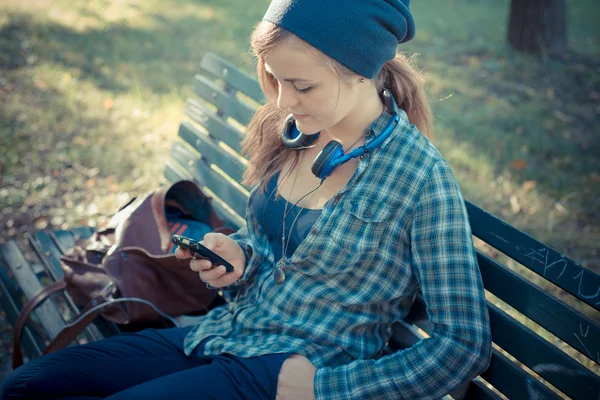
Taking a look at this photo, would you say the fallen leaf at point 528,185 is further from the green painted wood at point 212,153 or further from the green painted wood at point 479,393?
the green painted wood at point 479,393

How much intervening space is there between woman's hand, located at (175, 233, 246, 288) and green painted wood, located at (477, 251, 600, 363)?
35.9 inches

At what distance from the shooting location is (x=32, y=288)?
3.17 m

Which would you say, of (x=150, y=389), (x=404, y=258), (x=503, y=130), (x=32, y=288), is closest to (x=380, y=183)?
(x=404, y=258)

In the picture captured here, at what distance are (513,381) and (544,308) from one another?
0.28 m

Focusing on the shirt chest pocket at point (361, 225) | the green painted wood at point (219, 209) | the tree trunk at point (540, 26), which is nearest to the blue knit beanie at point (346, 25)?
the shirt chest pocket at point (361, 225)

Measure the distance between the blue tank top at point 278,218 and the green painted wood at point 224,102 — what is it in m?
0.91

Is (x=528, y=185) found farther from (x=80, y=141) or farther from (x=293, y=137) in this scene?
(x=80, y=141)

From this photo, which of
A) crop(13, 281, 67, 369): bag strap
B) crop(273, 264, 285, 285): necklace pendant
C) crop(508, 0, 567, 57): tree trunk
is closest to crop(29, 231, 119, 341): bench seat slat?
crop(13, 281, 67, 369): bag strap

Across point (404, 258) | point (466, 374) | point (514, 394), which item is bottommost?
point (514, 394)

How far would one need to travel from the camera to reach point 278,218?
7.75 ft

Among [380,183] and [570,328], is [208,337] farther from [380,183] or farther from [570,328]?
[570,328]

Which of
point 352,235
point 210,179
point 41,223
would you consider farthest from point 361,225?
point 41,223

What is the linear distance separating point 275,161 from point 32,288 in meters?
1.53

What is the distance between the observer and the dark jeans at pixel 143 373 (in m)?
2.06
